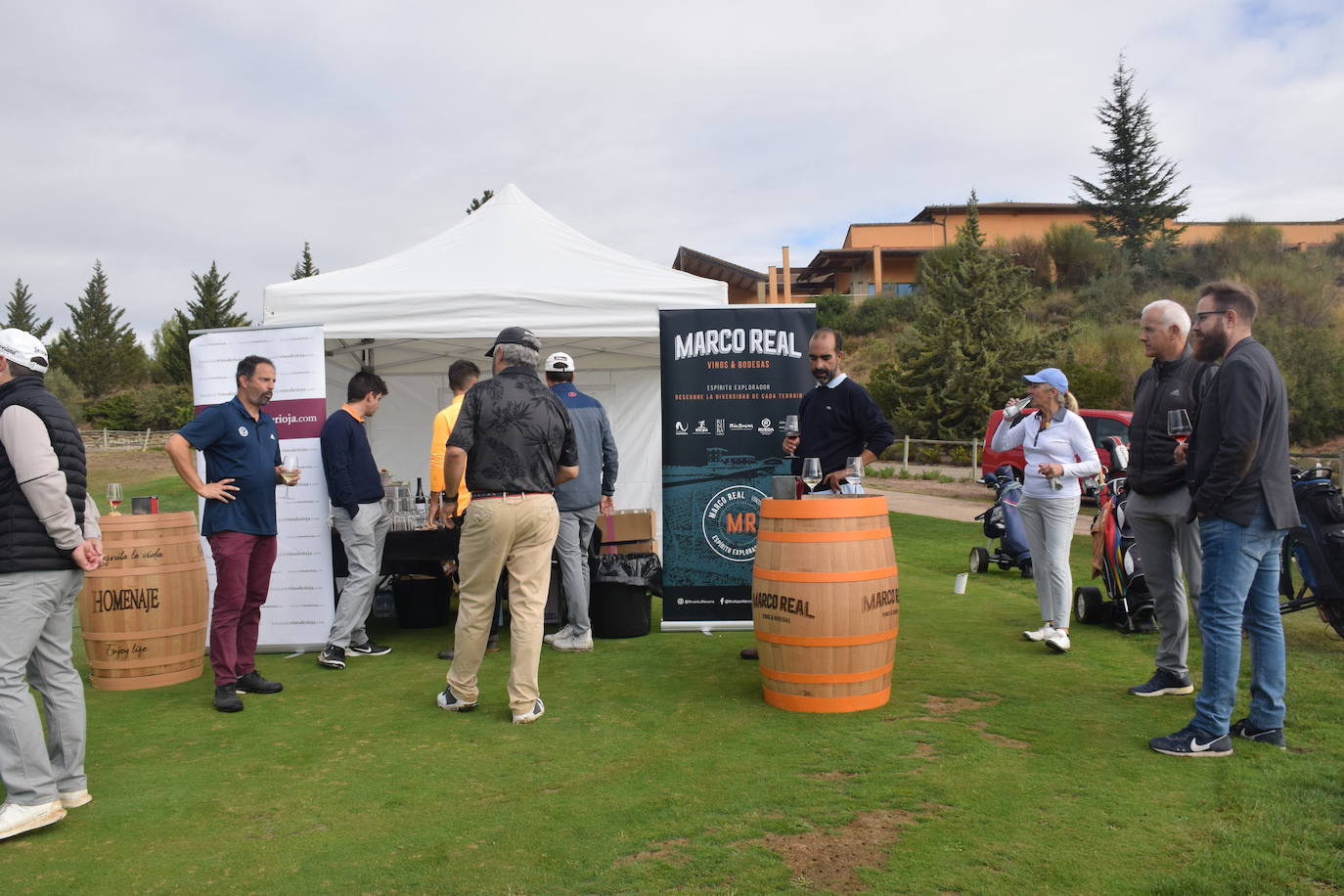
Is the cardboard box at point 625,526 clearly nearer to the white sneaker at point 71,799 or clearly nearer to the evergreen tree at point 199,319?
the white sneaker at point 71,799

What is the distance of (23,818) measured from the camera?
125 inches

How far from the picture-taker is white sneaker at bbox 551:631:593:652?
242 inches

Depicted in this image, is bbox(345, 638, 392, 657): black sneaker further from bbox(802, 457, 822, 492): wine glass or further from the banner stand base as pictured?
bbox(802, 457, 822, 492): wine glass

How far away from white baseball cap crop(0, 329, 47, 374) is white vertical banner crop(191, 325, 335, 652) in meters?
2.45

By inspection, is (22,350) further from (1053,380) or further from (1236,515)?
(1053,380)

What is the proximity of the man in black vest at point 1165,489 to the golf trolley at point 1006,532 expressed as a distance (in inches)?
160

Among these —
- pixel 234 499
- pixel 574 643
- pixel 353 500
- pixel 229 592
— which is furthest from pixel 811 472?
pixel 229 592

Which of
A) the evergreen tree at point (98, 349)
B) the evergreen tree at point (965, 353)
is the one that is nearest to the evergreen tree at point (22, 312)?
the evergreen tree at point (98, 349)

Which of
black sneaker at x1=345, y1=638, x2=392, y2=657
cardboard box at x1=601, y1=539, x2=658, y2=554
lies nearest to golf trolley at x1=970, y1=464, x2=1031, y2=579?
cardboard box at x1=601, y1=539, x2=658, y2=554

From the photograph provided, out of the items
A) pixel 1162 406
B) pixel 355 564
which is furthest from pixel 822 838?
pixel 355 564

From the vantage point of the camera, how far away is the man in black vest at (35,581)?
3.20 m

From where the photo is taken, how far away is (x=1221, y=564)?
3768 mm

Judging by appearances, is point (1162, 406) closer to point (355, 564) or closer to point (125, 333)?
point (355, 564)

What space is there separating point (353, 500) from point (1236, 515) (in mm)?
4738
